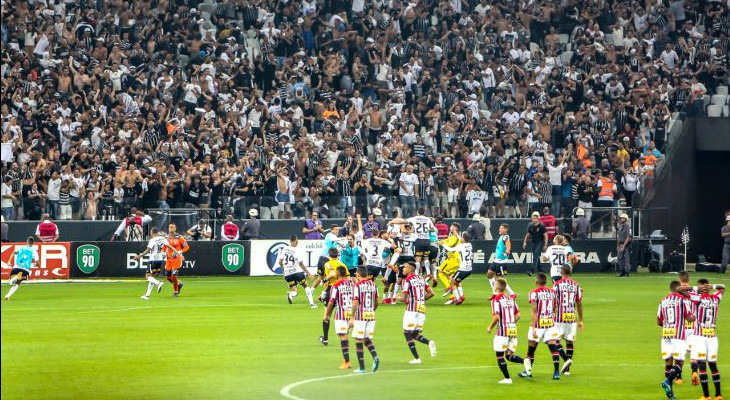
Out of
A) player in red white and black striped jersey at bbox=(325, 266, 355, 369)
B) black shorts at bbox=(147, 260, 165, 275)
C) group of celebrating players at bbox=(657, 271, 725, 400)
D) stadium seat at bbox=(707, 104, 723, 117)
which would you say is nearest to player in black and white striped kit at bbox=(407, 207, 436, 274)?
black shorts at bbox=(147, 260, 165, 275)

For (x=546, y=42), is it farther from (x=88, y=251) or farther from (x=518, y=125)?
(x=88, y=251)

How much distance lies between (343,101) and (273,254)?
789cm

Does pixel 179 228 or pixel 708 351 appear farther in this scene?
pixel 179 228

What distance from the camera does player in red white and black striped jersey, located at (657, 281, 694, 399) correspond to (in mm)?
16547

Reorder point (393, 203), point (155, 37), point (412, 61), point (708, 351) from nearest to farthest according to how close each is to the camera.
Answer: point (708, 351) → point (393, 203) → point (155, 37) → point (412, 61)

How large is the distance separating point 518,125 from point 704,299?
30875 millimetres

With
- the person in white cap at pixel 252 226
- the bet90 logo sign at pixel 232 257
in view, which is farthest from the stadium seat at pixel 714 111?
the bet90 logo sign at pixel 232 257

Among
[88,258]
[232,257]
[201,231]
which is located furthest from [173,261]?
[232,257]

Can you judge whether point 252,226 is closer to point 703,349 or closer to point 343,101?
point 343,101

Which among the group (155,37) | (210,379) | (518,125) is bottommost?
(210,379)

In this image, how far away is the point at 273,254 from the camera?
41.7 m

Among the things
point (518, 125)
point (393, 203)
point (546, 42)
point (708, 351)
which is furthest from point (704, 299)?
point (546, 42)

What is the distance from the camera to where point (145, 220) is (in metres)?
39.8

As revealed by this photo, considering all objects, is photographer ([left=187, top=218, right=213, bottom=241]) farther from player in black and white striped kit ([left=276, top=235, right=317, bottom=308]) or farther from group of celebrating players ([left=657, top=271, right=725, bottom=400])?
group of celebrating players ([left=657, top=271, right=725, bottom=400])
